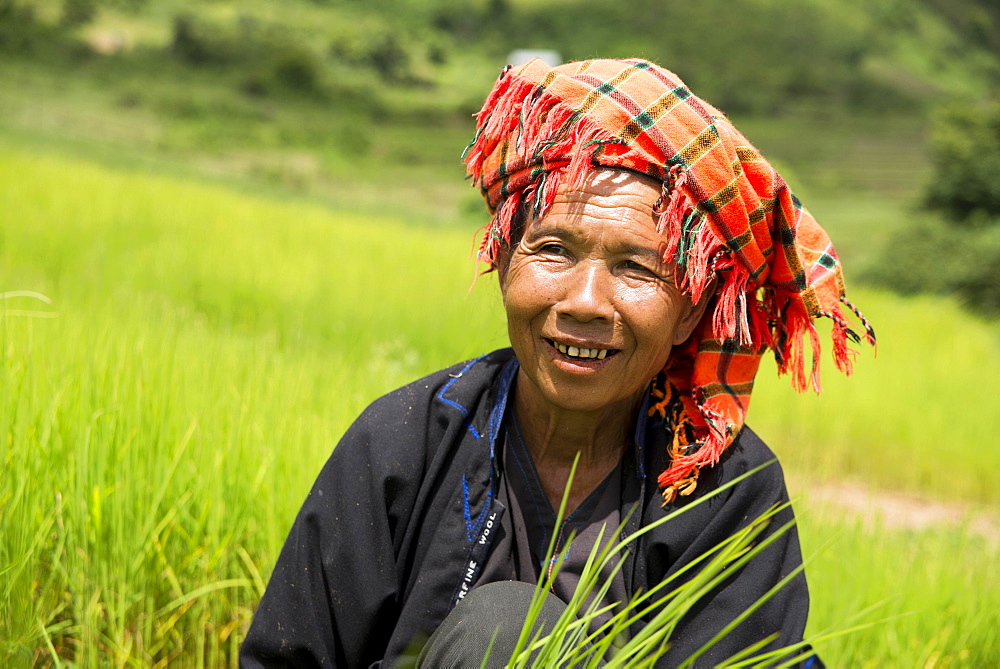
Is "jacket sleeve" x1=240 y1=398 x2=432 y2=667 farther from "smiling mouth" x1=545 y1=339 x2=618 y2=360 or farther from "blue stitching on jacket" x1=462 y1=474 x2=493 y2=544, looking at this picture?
"smiling mouth" x1=545 y1=339 x2=618 y2=360

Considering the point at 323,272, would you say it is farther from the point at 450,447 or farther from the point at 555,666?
the point at 555,666


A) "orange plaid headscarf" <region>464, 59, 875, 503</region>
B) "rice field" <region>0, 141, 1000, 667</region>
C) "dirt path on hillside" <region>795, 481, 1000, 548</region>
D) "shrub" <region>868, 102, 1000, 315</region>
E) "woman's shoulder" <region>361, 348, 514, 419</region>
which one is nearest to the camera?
"orange plaid headscarf" <region>464, 59, 875, 503</region>

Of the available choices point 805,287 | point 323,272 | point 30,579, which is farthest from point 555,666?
point 323,272

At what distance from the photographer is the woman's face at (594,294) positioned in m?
1.48

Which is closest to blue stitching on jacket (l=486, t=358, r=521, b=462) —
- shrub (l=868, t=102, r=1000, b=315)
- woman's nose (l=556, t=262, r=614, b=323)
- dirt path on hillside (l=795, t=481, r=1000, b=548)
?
woman's nose (l=556, t=262, r=614, b=323)

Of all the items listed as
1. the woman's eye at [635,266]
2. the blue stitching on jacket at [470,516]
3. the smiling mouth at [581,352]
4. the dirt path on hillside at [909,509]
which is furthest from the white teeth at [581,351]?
the dirt path on hillside at [909,509]

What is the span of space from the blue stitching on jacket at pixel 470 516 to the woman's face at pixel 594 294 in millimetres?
210

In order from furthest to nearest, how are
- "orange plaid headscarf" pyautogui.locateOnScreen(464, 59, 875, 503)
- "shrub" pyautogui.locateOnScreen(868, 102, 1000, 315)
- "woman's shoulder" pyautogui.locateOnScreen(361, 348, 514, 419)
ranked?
"shrub" pyautogui.locateOnScreen(868, 102, 1000, 315), "woman's shoulder" pyautogui.locateOnScreen(361, 348, 514, 419), "orange plaid headscarf" pyautogui.locateOnScreen(464, 59, 875, 503)

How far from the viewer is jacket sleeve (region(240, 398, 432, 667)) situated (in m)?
1.51

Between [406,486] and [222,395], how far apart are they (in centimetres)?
106

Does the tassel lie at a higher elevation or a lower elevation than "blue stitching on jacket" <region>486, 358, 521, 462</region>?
higher

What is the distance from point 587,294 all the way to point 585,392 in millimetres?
169

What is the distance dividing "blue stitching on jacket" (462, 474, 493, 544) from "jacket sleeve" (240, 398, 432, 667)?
9 cm

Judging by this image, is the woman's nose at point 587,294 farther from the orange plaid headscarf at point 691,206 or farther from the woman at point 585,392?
the orange plaid headscarf at point 691,206
